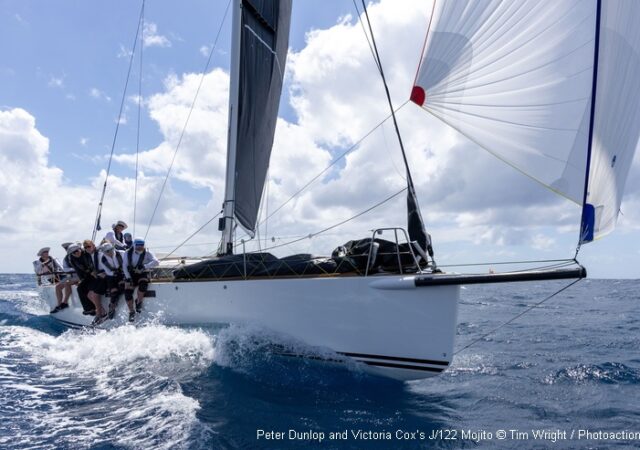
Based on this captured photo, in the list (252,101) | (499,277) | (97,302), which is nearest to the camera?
(499,277)

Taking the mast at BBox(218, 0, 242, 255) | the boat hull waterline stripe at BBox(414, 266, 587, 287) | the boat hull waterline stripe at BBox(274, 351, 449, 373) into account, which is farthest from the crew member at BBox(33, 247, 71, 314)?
the boat hull waterline stripe at BBox(414, 266, 587, 287)

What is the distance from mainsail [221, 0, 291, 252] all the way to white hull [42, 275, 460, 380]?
8.84 ft

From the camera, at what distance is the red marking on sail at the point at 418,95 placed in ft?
17.0

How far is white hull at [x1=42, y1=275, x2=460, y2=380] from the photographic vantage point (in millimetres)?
5391

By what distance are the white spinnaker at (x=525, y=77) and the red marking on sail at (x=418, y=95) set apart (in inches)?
11.1

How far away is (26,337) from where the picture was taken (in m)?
9.43

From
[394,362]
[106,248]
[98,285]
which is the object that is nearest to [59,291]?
[98,285]

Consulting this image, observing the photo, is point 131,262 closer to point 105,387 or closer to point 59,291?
point 105,387

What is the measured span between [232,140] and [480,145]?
5156mm

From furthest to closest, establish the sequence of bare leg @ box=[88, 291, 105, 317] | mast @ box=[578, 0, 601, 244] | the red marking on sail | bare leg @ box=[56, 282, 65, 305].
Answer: bare leg @ box=[56, 282, 65, 305] → bare leg @ box=[88, 291, 105, 317] → the red marking on sail → mast @ box=[578, 0, 601, 244]

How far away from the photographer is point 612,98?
4.61m

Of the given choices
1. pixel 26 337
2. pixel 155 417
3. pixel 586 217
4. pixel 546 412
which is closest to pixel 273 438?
pixel 155 417

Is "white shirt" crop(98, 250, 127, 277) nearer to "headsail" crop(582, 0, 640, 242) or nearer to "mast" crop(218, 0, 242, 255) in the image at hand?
"mast" crop(218, 0, 242, 255)

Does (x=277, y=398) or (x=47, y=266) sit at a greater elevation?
(x=47, y=266)
